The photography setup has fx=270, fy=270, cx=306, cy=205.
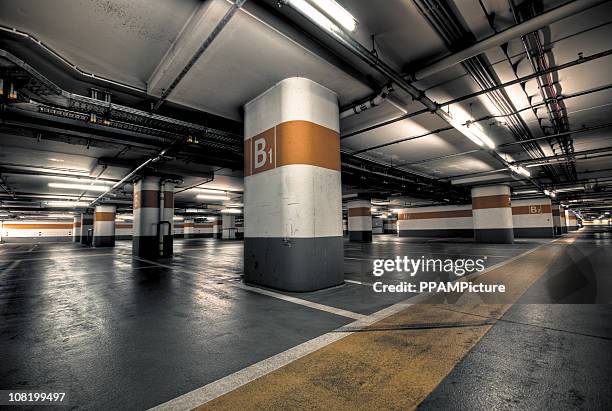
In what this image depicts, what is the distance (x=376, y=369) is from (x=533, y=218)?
33088 millimetres

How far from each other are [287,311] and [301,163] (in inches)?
110

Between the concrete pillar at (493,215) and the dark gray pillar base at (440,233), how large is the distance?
12799 mm

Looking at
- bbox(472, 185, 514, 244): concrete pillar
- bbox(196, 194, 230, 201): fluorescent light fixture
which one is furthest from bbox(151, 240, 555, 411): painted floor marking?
bbox(196, 194, 230, 201): fluorescent light fixture

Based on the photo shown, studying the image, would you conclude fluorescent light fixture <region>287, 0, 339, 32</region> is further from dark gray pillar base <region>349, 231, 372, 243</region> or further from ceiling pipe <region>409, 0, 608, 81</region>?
dark gray pillar base <region>349, 231, 372, 243</region>

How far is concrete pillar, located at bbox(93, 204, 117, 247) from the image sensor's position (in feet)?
78.1

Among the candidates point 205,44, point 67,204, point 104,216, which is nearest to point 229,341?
point 205,44

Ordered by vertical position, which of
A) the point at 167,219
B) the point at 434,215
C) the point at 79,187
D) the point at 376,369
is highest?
the point at 79,187

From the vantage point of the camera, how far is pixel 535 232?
26766mm

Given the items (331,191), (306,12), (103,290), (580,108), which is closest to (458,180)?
(580,108)

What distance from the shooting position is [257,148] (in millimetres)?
6238

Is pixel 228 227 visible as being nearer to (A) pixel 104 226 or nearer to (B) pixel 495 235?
(A) pixel 104 226

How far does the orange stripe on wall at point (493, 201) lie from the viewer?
18844 millimetres

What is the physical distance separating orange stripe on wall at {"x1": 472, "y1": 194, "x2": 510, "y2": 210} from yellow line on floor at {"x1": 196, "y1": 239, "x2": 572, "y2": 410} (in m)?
18.6

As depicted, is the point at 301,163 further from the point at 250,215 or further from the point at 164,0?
the point at 164,0
